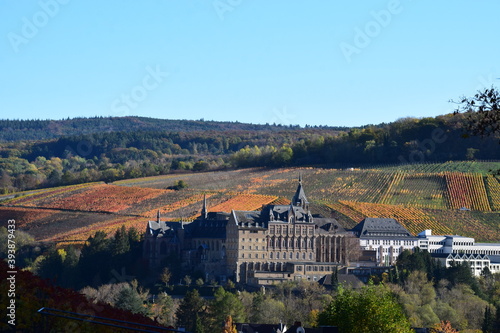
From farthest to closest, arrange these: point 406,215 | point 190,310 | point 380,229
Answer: point 406,215
point 380,229
point 190,310

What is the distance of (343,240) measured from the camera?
115m

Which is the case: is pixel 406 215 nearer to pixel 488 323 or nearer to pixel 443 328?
pixel 443 328

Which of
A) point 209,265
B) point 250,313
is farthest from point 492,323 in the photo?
point 209,265

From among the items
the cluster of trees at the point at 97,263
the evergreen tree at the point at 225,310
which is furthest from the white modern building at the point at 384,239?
the evergreen tree at the point at 225,310

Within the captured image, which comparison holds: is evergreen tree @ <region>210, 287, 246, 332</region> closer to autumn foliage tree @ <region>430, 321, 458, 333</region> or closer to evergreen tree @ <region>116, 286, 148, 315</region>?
evergreen tree @ <region>116, 286, 148, 315</region>

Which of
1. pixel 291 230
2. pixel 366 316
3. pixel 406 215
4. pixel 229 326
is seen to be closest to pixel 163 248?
pixel 291 230

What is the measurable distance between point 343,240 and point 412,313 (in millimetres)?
24795

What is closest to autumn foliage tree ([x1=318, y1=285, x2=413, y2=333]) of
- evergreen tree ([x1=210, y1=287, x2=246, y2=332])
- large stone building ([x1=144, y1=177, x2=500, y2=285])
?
evergreen tree ([x1=210, y1=287, x2=246, y2=332])

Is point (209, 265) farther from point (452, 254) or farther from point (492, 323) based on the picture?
point (492, 323)
